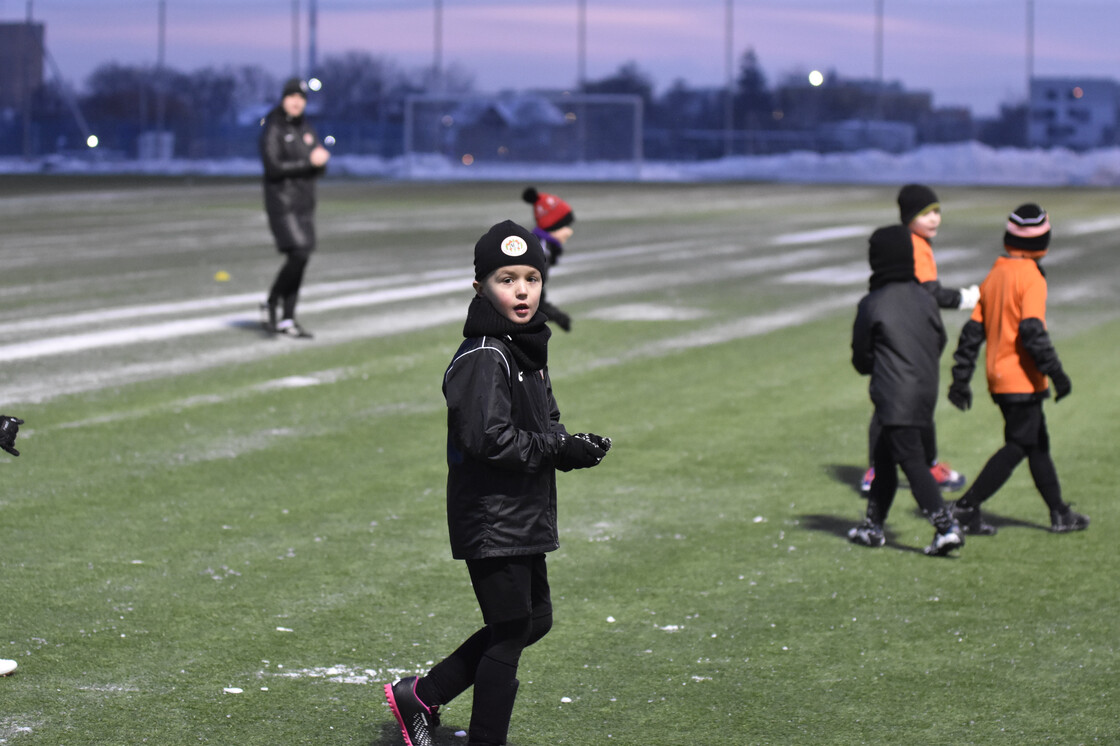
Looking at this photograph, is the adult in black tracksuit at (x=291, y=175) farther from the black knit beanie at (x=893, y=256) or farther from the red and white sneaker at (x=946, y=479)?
the black knit beanie at (x=893, y=256)

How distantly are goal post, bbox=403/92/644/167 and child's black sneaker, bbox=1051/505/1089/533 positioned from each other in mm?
48754

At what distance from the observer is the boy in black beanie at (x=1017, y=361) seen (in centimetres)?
684

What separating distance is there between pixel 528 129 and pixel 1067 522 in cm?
5000

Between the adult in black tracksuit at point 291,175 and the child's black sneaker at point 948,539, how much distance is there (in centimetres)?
748

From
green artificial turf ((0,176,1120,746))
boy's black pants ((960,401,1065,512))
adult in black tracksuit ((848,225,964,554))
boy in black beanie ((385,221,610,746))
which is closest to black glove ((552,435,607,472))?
boy in black beanie ((385,221,610,746))

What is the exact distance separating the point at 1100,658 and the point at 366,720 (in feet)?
8.22

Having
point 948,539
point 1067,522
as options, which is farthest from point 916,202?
point 948,539

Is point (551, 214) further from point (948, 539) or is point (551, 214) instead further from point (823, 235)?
point (823, 235)

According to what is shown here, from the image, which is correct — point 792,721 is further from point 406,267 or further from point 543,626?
point 406,267

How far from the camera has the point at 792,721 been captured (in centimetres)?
478

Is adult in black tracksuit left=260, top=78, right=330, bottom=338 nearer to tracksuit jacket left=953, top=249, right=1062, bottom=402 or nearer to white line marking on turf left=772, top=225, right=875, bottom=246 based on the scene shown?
tracksuit jacket left=953, top=249, right=1062, bottom=402

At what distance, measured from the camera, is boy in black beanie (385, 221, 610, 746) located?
13.4 ft

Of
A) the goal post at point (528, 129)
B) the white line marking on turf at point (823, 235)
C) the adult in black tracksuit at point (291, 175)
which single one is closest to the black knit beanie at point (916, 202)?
the adult in black tracksuit at point (291, 175)

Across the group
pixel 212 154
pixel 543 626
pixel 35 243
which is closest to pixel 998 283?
pixel 543 626
